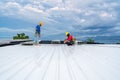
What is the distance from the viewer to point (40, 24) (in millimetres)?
13633

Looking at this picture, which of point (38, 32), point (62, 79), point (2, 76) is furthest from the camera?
point (38, 32)

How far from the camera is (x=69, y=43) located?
1400 cm

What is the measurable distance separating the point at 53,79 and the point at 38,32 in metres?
10.5

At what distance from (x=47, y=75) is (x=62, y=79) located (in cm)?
40

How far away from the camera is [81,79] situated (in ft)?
10.6

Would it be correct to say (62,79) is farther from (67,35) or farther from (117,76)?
(67,35)

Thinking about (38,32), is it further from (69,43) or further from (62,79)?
(62,79)

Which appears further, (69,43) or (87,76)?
(69,43)

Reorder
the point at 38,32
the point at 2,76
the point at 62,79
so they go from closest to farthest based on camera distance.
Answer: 1. the point at 62,79
2. the point at 2,76
3. the point at 38,32

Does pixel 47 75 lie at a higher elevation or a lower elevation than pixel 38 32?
lower

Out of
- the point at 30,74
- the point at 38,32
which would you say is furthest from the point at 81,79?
the point at 38,32

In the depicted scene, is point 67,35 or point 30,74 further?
point 67,35

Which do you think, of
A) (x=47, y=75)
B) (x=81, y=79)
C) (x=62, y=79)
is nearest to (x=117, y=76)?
(x=81, y=79)

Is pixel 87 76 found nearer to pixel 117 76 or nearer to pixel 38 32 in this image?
pixel 117 76
